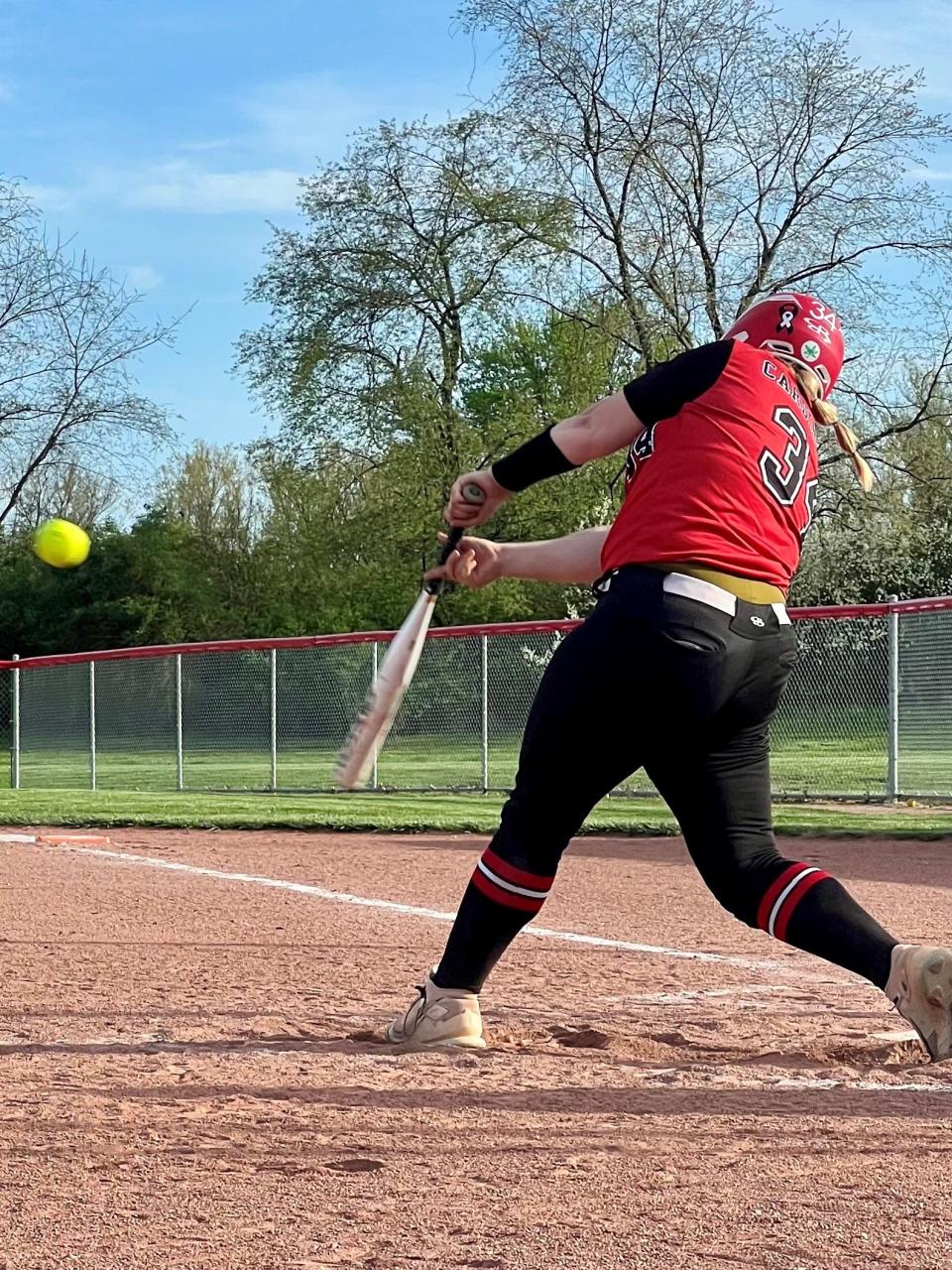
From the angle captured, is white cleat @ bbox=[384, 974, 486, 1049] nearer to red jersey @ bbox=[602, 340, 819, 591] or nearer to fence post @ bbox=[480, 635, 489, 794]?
red jersey @ bbox=[602, 340, 819, 591]

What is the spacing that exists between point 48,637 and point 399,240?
57.1ft

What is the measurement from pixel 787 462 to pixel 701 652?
0.61 metres

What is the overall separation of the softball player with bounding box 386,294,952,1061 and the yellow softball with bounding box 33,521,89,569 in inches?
386

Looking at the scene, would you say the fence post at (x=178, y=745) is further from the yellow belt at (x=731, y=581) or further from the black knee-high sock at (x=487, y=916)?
the yellow belt at (x=731, y=581)

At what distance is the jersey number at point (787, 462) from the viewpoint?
3822 mm

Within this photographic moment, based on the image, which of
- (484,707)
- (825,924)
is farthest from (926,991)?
(484,707)

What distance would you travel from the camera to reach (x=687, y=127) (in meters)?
25.5

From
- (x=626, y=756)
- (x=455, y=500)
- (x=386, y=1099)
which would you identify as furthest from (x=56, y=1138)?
Answer: (x=455, y=500)

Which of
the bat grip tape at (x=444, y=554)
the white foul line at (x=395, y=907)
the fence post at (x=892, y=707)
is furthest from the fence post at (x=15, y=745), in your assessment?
the bat grip tape at (x=444, y=554)

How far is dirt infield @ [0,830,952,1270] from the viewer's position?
8.57 ft

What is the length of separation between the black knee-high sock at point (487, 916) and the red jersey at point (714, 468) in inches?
33.0

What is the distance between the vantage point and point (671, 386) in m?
3.76

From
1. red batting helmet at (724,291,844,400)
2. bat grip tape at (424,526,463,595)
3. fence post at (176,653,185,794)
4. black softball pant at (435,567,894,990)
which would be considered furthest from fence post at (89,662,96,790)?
red batting helmet at (724,291,844,400)

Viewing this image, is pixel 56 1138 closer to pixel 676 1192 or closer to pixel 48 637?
pixel 676 1192
